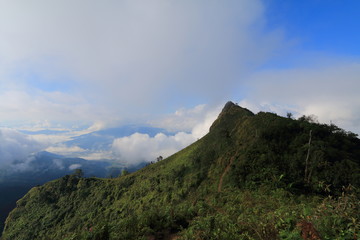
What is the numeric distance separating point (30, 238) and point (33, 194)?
124 feet

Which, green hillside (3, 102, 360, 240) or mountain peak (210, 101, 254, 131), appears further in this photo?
mountain peak (210, 101, 254, 131)

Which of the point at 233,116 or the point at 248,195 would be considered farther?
the point at 233,116

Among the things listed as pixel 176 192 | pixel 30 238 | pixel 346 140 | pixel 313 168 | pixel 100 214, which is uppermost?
pixel 346 140

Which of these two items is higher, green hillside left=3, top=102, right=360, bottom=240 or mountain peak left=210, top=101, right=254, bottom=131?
mountain peak left=210, top=101, right=254, bottom=131

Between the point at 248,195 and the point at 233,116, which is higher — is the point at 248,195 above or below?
below

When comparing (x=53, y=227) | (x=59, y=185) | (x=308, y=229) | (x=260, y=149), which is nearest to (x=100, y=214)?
(x=53, y=227)

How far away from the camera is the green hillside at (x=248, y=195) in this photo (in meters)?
8.30

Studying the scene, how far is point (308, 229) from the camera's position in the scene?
6.79m

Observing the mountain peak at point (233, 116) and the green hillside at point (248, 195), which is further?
the mountain peak at point (233, 116)

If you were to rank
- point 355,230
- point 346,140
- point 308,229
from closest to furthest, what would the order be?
point 355,230
point 308,229
point 346,140

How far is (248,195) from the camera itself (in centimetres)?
2311

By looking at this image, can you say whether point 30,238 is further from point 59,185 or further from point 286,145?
point 286,145

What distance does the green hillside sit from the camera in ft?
27.2

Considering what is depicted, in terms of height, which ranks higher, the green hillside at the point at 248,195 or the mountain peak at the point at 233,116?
the mountain peak at the point at 233,116
